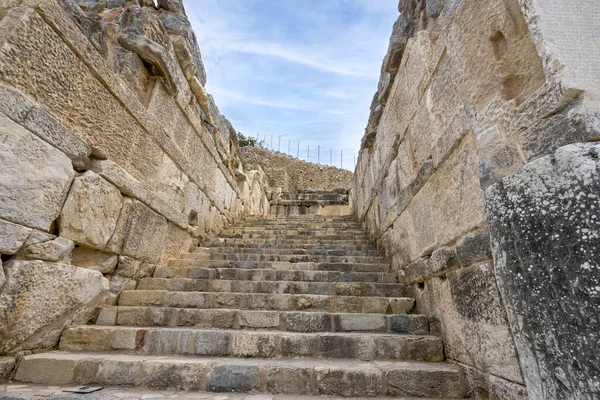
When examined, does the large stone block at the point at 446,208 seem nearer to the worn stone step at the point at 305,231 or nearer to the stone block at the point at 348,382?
the stone block at the point at 348,382

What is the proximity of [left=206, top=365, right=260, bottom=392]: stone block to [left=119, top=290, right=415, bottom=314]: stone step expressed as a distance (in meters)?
0.87

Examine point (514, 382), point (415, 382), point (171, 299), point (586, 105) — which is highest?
point (586, 105)

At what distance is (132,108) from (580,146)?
11.8 ft

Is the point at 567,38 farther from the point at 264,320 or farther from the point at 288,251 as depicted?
the point at 288,251

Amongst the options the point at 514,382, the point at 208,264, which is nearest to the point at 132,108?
the point at 208,264

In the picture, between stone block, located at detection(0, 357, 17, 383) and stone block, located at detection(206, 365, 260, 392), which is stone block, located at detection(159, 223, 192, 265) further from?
stone block, located at detection(206, 365, 260, 392)

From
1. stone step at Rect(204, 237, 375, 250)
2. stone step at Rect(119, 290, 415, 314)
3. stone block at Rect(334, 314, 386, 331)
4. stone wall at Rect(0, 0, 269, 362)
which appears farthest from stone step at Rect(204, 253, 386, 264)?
stone block at Rect(334, 314, 386, 331)

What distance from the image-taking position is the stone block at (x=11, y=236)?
1.76m

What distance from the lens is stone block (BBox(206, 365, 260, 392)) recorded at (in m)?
1.82

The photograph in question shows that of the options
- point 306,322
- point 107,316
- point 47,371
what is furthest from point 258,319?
point 47,371

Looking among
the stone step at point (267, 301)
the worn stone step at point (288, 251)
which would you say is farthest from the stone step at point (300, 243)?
the stone step at point (267, 301)

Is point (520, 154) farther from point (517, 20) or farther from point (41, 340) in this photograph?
point (41, 340)

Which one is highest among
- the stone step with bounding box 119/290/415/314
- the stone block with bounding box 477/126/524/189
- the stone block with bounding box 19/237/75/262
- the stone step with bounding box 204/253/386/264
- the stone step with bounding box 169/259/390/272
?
the stone block with bounding box 477/126/524/189

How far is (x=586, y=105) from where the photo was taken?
3.66ft
